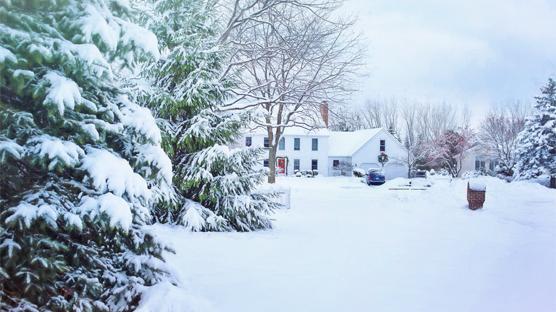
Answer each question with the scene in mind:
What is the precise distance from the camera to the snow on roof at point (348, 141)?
35.1 meters

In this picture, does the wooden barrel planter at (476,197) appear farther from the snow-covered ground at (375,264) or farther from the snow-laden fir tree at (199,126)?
the snow-laden fir tree at (199,126)

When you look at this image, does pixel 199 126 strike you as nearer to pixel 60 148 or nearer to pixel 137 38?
pixel 137 38

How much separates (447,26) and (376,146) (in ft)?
93.5

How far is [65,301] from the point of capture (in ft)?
8.02

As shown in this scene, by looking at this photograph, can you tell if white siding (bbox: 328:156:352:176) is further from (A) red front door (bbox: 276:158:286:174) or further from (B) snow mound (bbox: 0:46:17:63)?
(B) snow mound (bbox: 0:46:17:63)

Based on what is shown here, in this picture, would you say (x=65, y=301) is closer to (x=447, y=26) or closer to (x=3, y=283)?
(x=3, y=283)

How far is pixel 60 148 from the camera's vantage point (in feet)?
7.45

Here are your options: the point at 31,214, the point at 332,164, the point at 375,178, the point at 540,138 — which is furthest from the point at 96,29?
the point at 332,164

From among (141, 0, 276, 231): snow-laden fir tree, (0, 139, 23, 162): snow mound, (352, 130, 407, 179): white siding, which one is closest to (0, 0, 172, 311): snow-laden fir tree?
(0, 139, 23, 162): snow mound

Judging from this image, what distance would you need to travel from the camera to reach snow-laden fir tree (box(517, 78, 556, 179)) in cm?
2005

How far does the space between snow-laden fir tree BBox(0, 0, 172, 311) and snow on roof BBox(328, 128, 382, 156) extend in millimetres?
32853

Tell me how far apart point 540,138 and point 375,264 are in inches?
713

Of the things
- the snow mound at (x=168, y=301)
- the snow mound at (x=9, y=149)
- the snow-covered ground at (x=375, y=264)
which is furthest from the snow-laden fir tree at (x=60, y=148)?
the snow-covered ground at (x=375, y=264)

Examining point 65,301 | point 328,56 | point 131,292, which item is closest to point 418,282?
point 131,292
